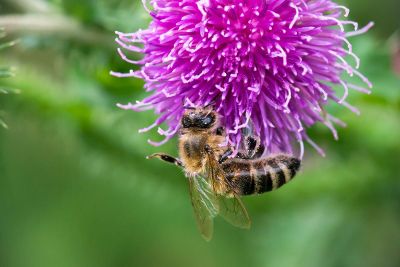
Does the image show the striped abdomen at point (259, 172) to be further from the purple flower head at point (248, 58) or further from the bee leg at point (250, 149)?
the purple flower head at point (248, 58)

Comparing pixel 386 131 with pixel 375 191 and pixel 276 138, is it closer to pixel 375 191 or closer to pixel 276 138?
pixel 375 191

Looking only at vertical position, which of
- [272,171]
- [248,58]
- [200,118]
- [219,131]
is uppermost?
[248,58]

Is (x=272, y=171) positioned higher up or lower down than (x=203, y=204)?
higher up

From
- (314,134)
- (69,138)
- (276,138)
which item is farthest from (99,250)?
(276,138)

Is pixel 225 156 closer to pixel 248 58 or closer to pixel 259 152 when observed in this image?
pixel 259 152

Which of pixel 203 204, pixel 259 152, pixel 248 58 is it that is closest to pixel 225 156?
pixel 259 152

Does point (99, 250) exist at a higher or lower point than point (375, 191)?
lower

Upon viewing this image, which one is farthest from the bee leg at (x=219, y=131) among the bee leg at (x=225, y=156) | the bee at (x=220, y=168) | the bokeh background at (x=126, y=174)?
the bokeh background at (x=126, y=174)
